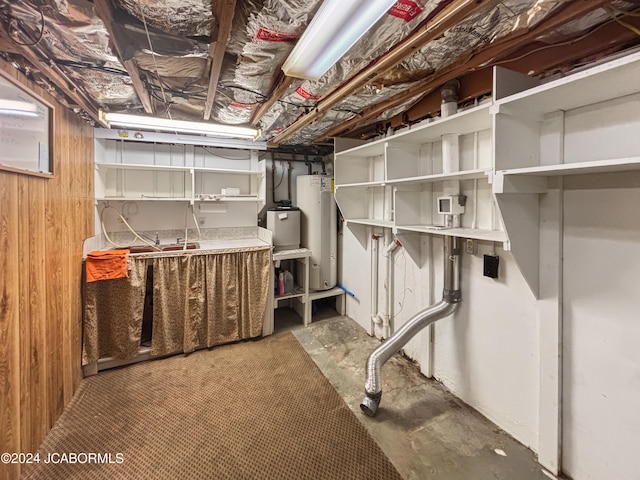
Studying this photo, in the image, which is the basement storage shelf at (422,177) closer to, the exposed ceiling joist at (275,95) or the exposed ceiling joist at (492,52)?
the exposed ceiling joist at (492,52)

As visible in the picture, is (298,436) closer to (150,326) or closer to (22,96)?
(150,326)

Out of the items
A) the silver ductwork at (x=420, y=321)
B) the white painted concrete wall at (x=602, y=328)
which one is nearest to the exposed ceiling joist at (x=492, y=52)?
the white painted concrete wall at (x=602, y=328)

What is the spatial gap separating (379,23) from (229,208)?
260 cm

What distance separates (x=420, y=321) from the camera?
2096 mm

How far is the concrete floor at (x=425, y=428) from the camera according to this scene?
62.2 inches

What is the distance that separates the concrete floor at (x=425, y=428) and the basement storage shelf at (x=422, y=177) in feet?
3.99

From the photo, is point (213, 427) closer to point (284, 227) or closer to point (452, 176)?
point (284, 227)

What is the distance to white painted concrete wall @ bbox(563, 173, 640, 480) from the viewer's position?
4.15ft

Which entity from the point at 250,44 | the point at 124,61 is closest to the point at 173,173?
the point at 124,61

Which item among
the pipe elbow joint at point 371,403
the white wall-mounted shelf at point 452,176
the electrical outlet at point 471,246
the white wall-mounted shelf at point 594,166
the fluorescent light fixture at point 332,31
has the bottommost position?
the pipe elbow joint at point 371,403

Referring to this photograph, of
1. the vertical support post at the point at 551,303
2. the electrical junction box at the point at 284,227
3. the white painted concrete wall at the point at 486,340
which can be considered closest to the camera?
the vertical support post at the point at 551,303

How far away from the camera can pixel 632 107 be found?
1.21m

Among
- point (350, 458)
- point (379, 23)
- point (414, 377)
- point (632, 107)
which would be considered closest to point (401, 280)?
point (414, 377)

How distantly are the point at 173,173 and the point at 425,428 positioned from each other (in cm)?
321
